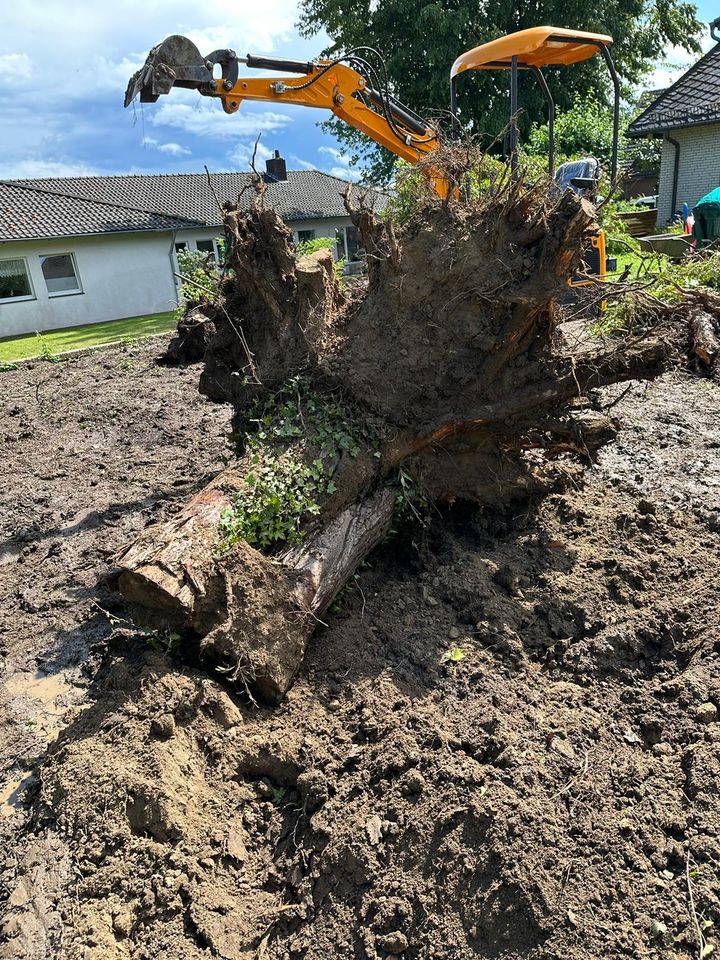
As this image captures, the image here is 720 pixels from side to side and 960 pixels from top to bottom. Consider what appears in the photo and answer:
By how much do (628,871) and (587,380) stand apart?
294 centimetres

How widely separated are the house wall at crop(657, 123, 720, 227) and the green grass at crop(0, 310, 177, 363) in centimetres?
1551

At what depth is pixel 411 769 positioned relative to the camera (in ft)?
10.4

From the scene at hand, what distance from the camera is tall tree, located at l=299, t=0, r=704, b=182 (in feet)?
78.9

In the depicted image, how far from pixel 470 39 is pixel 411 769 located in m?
27.9

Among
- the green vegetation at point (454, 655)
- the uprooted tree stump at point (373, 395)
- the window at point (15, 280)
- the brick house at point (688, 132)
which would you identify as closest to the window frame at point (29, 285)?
the window at point (15, 280)

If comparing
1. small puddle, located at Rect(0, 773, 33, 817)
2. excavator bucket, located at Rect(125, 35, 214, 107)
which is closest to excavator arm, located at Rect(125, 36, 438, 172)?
excavator bucket, located at Rect(125, 35, 214, 107)

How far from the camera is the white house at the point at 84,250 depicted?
24.5m

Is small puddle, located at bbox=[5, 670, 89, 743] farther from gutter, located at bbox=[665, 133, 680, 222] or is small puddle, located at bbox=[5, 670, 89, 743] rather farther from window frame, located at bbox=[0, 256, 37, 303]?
window frame, located at bbox=[0, 256, 37, 303]

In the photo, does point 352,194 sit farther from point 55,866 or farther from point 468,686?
point 55,866

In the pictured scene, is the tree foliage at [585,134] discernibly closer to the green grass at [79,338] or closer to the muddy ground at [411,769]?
the green grass at [79,338]

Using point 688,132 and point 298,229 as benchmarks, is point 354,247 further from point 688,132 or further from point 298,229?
point 688,132

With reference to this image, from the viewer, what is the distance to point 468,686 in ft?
12.0

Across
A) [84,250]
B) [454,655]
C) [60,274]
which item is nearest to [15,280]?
[60,274]

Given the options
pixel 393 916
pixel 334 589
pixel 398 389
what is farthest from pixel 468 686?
pixel 398 389
